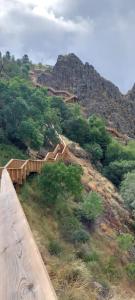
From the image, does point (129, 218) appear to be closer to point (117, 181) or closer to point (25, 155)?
point (25, 155)

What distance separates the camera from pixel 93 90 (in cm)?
8088

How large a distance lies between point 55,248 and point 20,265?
15467mm

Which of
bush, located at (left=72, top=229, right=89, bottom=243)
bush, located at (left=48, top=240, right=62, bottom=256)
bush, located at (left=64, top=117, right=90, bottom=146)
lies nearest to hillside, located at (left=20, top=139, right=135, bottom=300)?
bush, located at (left=48, top=240, right=62, bottom=256)

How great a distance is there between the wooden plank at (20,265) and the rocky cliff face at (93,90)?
233 feet

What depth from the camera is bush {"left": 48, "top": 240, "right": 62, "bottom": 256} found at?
1692cm

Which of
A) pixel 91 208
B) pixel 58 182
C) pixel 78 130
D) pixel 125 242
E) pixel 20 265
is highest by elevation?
pixel 78 130

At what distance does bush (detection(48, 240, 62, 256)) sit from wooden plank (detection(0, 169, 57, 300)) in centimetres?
1448

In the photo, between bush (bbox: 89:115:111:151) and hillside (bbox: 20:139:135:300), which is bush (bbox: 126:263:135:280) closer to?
hillside (bbox: 20:139:135:300)

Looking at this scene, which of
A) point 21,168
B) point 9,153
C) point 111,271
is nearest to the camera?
point 111,271

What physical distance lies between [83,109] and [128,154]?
2896 centimetres

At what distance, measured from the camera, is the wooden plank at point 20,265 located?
1903 mm

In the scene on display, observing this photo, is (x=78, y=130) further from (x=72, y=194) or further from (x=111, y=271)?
(x=111, y=271)

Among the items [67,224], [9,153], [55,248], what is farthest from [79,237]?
[9,153]

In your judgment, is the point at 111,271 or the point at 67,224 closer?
the point at 111,271
